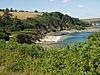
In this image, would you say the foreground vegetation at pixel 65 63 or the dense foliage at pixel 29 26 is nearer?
the foreground vegetation at pixel 65 63

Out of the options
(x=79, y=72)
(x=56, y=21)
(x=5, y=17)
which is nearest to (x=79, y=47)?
(x=79, y=72)

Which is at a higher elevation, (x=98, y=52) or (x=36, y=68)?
(x=98, y=52)

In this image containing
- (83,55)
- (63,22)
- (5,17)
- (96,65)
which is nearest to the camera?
(96,65)

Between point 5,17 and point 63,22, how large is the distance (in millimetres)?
70672

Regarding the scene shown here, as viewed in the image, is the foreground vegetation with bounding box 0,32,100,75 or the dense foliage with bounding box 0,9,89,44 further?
the dense foliage with bounding box 0,9,89,44

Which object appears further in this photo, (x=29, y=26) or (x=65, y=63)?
(x=29, y=26)

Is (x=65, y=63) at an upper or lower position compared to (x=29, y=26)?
upper

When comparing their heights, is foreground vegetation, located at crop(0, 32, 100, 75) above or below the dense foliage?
above

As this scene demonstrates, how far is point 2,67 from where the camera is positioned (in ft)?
47.2

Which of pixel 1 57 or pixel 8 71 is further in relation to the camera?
pixel 1 57

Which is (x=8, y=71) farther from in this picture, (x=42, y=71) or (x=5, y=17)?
(x=5, y=17)

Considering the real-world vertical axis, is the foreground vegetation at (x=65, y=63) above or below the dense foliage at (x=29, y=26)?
above

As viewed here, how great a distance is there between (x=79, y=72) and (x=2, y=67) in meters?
5.51

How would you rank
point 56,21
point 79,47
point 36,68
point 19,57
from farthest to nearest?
point 56,21, point 19,57, point 36,68, point 79,47
